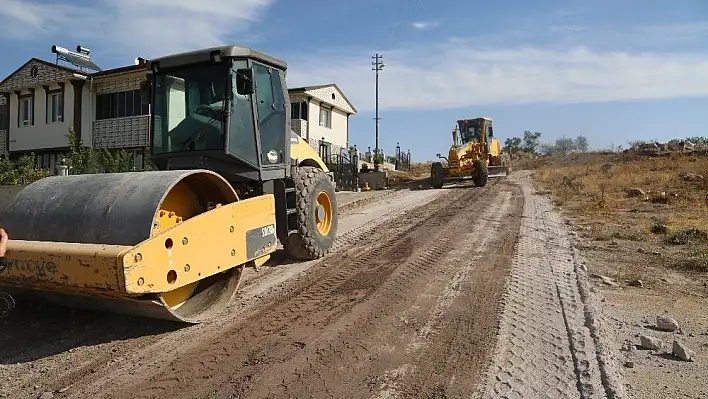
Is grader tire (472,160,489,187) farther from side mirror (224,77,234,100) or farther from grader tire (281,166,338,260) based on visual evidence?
side mirror (224,77,234,100)

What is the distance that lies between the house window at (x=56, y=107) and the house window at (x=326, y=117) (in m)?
13.7

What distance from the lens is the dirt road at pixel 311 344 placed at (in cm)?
342

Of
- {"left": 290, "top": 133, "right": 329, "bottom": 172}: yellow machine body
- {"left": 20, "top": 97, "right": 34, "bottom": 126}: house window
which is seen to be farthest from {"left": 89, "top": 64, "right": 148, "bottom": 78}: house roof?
{"left": 290, "top": 133, "right": 329, "bottom": 172}: yellow machine body

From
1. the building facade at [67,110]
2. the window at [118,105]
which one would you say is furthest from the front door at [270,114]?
the window at [118,105]

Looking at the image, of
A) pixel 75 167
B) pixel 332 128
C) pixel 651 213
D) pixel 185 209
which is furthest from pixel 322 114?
pixel 185 209

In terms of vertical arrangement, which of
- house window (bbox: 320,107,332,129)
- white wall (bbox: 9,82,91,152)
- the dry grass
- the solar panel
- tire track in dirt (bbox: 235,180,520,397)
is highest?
the solar panel

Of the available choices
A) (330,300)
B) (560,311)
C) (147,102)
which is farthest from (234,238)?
(560,311)

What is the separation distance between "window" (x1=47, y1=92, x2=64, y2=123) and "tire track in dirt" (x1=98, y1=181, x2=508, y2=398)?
70.8 ft

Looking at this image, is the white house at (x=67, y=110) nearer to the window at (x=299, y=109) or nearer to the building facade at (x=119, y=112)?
the building facade at (x=119, y=112)

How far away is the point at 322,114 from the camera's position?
31641 millimetres

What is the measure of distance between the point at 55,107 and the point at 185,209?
24.0 m

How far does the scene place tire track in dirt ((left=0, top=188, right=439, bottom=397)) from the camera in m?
3.56

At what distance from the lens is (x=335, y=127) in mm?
33781

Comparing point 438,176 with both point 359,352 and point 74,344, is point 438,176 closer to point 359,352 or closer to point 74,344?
point 359,352
